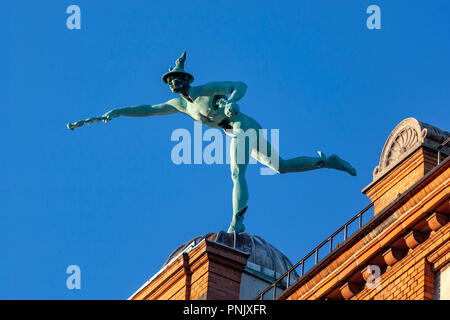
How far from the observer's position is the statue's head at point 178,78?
125ft

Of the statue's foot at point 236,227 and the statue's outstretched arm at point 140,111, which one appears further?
the statue's outstretched arm at point 140,111

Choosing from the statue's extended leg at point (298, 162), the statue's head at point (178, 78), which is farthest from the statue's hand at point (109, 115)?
the statue's extended leg at point (298, 162)

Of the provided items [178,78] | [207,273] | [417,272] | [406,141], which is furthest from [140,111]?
[417,272]

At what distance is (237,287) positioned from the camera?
35688 mm

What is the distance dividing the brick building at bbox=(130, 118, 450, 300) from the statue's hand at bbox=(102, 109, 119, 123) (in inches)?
143

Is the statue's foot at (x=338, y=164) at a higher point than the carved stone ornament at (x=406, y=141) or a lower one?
higher

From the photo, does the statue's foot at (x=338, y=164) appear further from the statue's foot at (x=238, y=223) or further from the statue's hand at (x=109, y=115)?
the statue's hand at (x=109, y=115)

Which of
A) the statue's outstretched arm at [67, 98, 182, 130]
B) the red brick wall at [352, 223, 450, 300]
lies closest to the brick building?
the red brick wall at [352, 223, 450, 300]

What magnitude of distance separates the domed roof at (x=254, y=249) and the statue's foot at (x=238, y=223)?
124 millimetres

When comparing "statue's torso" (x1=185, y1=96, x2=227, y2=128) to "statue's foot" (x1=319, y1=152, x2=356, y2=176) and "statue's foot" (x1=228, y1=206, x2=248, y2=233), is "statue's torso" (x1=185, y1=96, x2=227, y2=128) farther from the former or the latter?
"statue's foot" (x1=319, y1=152, x2=356, y2=176)

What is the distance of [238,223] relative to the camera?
38.1m

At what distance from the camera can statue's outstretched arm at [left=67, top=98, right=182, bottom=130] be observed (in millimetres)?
39469
